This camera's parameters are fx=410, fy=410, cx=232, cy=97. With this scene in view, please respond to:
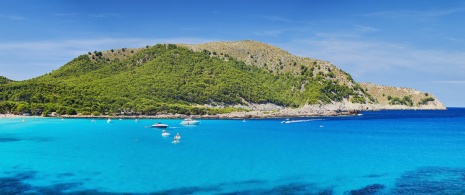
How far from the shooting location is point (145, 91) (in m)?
163

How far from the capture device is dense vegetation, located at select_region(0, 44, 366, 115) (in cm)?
13450

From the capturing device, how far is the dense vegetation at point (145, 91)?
134m

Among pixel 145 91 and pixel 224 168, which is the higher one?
pixel 145 91

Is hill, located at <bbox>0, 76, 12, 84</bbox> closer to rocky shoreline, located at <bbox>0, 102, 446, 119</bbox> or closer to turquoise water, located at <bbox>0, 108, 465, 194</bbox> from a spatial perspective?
rocky shoreline, located at <bbox>0, 102, 446, 119</bbox>

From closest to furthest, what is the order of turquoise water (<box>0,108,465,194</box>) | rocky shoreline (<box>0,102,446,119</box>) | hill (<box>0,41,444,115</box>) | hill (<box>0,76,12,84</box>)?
turquoise water (<box>0,108,465,194</box>) → rocky shoreline (<box>0,102,446,119</box>) → hill (<box>0,41,444,115</box>) → hill (<box>0,76,12,84</box>)

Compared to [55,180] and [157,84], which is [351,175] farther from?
[157,84]

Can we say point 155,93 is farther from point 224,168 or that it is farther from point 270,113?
point 224,168

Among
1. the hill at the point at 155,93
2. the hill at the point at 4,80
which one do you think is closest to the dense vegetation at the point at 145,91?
the hill at the point at 155,93

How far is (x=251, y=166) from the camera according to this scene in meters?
40.1

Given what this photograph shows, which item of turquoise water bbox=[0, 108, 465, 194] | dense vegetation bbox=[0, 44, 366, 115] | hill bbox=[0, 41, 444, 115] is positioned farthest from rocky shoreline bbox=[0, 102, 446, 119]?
turquoise water bbox=[0, 108, 465, 194]

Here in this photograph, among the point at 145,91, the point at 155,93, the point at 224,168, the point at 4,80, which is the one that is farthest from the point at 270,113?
the point at 224,168

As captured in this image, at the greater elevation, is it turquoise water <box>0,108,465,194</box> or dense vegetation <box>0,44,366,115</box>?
dense vegetation <box>0,44,366,115</box>

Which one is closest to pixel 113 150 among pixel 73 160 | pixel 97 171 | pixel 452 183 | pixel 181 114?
pixel 73 160

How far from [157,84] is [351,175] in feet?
472
